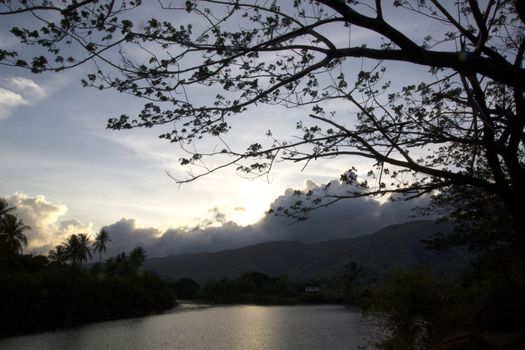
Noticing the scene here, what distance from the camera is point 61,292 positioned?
45.5m

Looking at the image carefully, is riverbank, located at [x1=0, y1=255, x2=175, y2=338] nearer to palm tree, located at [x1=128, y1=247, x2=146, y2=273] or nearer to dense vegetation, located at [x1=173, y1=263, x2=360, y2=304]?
palm tree, located at [x1=128, y1=247, x2=146, y2=273]

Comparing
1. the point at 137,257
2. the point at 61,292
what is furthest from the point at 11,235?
the point at 137,257

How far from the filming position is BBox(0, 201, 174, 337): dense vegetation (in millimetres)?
39281

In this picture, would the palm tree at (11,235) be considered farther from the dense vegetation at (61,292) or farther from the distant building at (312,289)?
the distant building at (312,289)

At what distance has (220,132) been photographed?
7422mm

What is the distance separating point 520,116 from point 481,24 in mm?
2101

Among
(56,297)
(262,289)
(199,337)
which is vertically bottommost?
(199,337)

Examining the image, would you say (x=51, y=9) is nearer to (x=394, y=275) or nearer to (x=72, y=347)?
(x=394, y=275)

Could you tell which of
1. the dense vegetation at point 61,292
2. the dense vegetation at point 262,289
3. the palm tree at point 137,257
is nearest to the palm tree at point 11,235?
the dense vegetation at point 61,292

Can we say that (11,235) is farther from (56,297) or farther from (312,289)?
(312,289)

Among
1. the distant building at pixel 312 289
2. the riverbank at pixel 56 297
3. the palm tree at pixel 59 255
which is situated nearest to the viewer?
the riverbank at pixel 56 297

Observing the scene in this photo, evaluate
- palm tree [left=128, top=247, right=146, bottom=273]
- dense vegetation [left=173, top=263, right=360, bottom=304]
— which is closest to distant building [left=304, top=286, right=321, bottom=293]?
dense vegetation [left=173, top=263, right=360, bottom=304]

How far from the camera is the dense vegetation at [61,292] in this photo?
3928 centimetres

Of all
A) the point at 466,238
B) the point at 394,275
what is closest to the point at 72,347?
the point at 394,275
